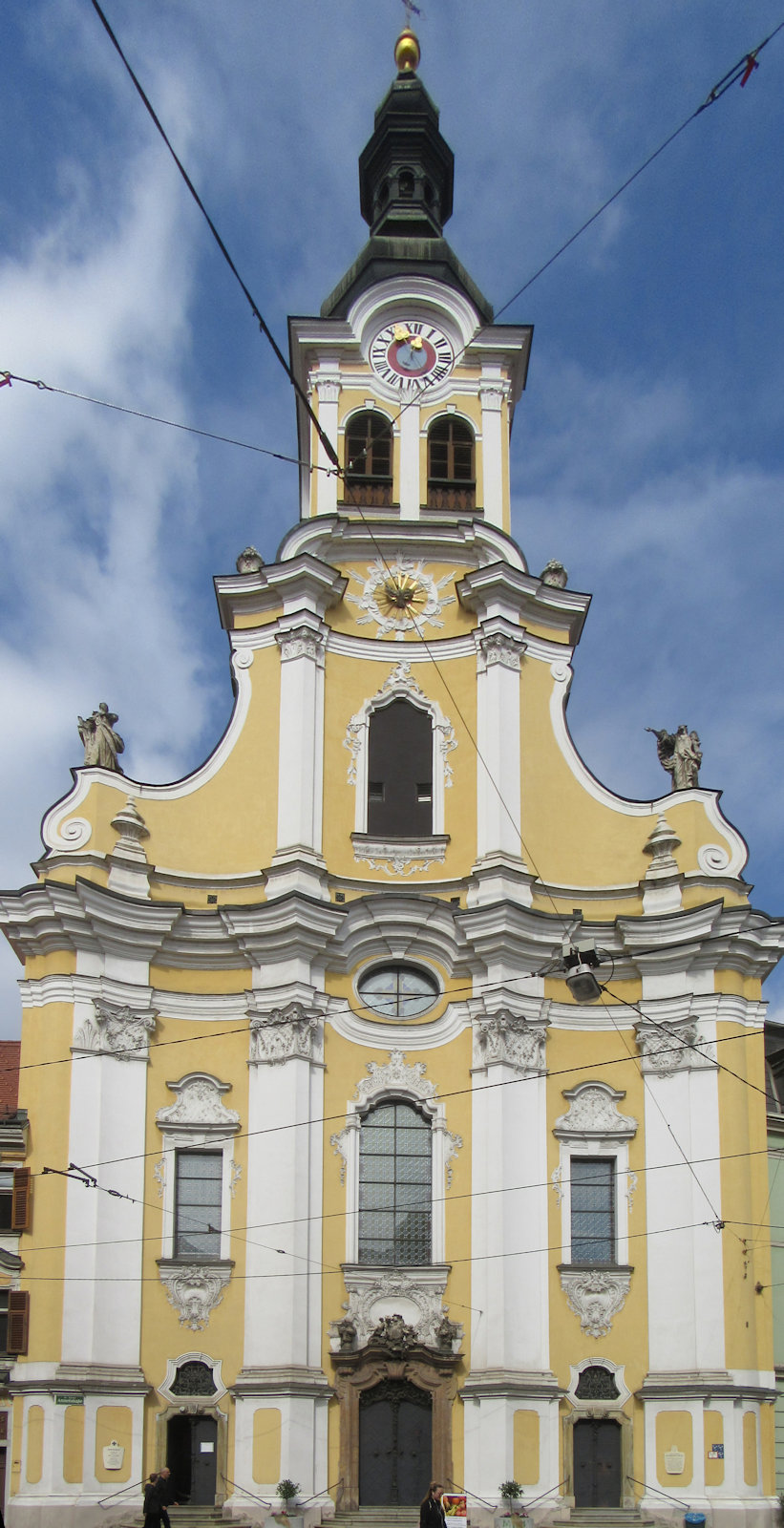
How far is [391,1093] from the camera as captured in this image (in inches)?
958

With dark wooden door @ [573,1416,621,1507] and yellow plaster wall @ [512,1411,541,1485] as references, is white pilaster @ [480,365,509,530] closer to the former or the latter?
yellow plaster wall @ [512,1411,541,1485]

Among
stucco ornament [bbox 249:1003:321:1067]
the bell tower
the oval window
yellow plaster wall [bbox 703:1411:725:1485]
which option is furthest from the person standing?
the bell tower

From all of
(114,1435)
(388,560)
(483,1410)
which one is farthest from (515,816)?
(114,1435)

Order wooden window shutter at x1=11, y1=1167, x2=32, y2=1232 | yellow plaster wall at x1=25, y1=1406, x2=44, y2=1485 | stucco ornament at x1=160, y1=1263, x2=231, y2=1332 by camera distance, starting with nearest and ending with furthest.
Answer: yellow plaster wall at x1=25, y1=1406, x2=44, y2=1485
wooden window shutter at x1=11, y1=1167, x2=32, y2=1232
stucco ornament at x1=160, y1=1263, x2=231, y2=1332

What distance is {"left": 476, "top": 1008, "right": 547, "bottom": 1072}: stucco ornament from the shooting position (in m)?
24.1

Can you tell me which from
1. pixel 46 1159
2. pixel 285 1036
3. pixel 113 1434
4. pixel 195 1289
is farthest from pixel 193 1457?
pixel 285 1036

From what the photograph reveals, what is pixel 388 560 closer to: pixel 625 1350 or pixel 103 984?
pixel 103 984

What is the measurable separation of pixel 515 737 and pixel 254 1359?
9.85m

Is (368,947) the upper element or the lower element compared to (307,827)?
lower

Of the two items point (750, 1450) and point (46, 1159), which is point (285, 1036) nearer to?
point (46, 1159)

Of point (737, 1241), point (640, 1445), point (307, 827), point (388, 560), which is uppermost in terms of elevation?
point (388, 560)

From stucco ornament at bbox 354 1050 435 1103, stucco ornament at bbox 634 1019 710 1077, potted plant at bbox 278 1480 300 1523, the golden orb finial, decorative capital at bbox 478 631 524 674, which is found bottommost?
potted plant at bbox 278 1480 300 1523

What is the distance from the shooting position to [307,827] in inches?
996

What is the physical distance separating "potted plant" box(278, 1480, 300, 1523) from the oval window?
6.47 metres
